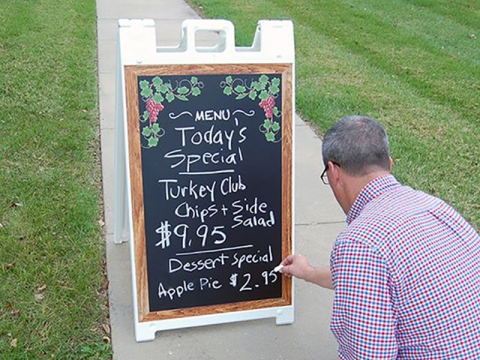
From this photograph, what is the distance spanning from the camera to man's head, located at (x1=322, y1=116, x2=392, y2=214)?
2.21m

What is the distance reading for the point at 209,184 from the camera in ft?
10.2

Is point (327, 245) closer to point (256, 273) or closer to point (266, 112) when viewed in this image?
point (256, 273)

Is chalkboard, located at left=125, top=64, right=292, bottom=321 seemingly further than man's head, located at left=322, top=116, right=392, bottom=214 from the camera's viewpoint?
Yes

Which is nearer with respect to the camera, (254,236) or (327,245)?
(254,236)

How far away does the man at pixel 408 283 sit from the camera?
1927mm

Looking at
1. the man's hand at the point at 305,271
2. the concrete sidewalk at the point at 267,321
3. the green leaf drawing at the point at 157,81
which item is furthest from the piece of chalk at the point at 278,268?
the green leaf drawing at the point at 157,81

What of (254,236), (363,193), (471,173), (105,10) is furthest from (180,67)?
(105,10)

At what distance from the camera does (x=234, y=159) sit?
10.2 ft

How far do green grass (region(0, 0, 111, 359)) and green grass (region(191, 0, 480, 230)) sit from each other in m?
2.29

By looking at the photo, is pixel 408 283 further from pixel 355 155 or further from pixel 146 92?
pixel 146 92

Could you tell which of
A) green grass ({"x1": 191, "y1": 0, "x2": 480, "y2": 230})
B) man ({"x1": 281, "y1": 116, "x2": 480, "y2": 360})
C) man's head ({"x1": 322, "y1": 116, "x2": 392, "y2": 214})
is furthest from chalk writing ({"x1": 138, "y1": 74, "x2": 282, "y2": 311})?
green grass ({"x1": 191, "y1": 0, "x2": 480, "y2": 230})

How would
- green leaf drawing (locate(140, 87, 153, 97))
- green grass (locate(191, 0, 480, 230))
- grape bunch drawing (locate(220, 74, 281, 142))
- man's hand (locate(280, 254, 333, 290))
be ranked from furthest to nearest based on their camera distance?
green grass (locate(191, 0, 480, 230)) < grape bunch drawing (locate(220, 74, 281, 142)) < green leaf drawing (locate(140, 87, 153, 97)) < man's hand (locate(280, 254, 333, 290))

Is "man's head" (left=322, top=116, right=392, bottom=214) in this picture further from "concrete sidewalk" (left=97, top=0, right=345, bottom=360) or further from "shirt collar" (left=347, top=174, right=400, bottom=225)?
"concrete sidewalk" (left=97, top=0, right=345, bottom=360)

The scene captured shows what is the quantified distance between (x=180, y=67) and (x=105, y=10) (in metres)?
8.73
